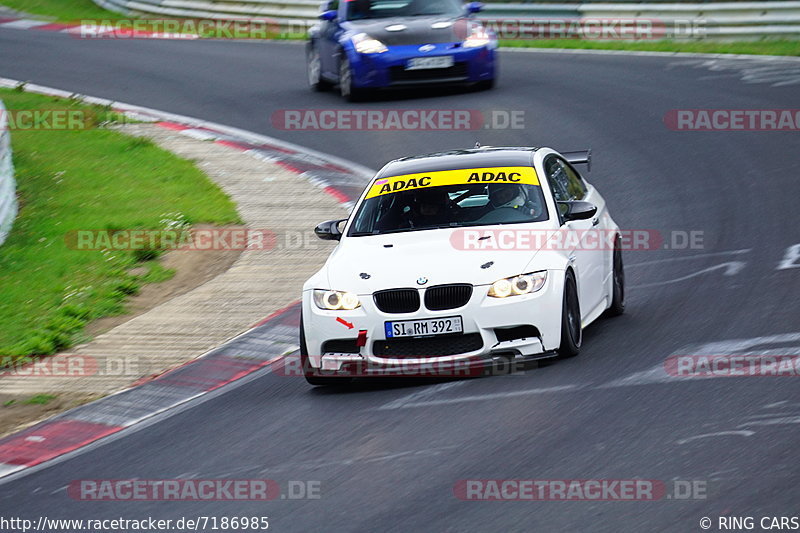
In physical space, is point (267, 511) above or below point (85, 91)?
above

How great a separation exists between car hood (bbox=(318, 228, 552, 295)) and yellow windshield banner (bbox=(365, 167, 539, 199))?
1.94 ft

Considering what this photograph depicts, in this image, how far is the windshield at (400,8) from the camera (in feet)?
69.7

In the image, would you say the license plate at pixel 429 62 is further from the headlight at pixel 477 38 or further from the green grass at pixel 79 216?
the green grass at pixel 79 216

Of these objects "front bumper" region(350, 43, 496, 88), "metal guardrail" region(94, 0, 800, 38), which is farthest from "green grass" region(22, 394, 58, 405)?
"metal guardrail" region(94, 0, 800, 38)

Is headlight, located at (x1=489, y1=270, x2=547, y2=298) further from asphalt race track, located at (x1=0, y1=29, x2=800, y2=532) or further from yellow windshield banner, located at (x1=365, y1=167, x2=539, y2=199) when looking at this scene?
yellow windshield banner, located at (x1=365, y1=167, x2=539, y2=199)

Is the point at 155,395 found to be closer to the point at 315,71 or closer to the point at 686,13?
the point at 315,71

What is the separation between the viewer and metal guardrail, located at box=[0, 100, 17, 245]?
554 inches

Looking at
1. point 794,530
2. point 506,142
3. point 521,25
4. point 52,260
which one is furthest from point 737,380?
point 521,25

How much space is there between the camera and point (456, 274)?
359 inches

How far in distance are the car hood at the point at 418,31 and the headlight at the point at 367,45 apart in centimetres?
7

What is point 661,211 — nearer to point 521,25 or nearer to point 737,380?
point 737,380

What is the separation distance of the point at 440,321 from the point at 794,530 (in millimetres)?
3402

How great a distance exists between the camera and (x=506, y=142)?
58.6 feet

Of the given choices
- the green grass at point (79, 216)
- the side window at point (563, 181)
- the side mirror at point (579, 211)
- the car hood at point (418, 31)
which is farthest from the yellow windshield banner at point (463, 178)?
the car hood at point (418, 31)
